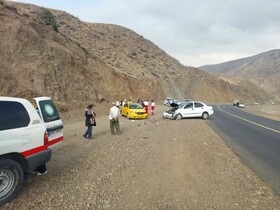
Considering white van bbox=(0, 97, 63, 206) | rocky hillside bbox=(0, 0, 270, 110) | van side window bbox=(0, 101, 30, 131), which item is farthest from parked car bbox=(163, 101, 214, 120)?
van side window bbox=(0, 101, 30, 131)

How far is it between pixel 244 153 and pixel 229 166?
2555 mm

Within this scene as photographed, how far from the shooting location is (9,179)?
5.64 metres

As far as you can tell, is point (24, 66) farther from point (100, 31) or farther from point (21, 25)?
point (100, 31)

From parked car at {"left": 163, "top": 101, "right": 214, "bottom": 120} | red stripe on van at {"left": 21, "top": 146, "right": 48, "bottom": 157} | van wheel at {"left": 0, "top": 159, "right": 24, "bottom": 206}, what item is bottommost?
parked car at {"left": 163, "top": 101, "right": 214, "bottom": 120}

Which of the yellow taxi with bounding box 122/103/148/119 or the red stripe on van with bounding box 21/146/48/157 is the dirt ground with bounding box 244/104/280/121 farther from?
the red stripe on van with bounding box 21/146/48/157

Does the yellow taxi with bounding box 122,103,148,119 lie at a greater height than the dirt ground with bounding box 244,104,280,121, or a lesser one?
greater

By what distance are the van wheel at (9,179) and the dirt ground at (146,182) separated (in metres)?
0.17

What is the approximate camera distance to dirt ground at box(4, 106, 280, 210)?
577 cm

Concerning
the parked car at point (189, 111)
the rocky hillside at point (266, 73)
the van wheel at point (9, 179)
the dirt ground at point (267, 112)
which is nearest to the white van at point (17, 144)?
the van wheel at point (9, 179)

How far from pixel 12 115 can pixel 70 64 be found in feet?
94.7

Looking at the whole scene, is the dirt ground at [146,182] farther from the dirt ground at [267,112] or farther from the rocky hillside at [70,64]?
the dirt ground at [267,112]

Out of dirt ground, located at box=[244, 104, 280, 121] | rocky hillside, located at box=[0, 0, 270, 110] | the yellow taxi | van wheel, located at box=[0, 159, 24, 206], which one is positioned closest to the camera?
van wheel, located at box=[0, 159, 24, 206]

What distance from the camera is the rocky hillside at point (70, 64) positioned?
1059 inches

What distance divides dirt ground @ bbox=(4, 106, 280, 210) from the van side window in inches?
57.4
